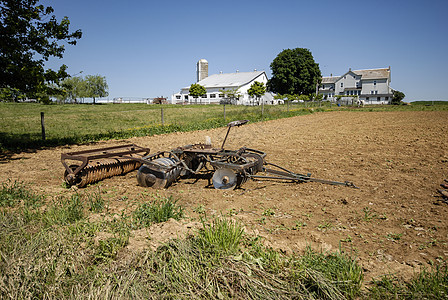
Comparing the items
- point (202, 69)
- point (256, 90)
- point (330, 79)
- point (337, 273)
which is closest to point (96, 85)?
point (202, 69)

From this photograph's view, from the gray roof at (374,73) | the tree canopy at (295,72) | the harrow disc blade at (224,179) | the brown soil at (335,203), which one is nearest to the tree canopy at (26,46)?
the brown soil at (335,203)

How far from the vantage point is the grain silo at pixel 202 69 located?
8056cm

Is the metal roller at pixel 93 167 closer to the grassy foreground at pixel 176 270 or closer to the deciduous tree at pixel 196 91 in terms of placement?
the grassy foreground at pixel 176 270

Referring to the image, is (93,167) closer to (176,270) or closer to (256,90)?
(176,270)

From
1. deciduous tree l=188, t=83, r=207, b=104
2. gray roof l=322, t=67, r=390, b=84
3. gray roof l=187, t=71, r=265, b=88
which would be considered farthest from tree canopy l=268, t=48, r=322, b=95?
deciduous tree l=188, t=83, r=207, b=104

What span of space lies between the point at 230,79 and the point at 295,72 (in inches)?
642

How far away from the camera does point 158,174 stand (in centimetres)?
591

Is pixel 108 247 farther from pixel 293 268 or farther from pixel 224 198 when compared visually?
pixel 224 198

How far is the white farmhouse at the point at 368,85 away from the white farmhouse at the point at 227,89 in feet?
72.1

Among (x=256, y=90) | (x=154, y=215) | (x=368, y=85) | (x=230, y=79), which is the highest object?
(x=230, y=79)

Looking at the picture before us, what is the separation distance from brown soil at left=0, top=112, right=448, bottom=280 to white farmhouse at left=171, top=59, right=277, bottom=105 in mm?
51694

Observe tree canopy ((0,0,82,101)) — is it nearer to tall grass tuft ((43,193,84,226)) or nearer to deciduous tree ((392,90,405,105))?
tall grass tuft ((43,193,84,226))

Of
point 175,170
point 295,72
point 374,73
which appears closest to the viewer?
point 175,170

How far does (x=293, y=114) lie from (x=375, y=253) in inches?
1024
